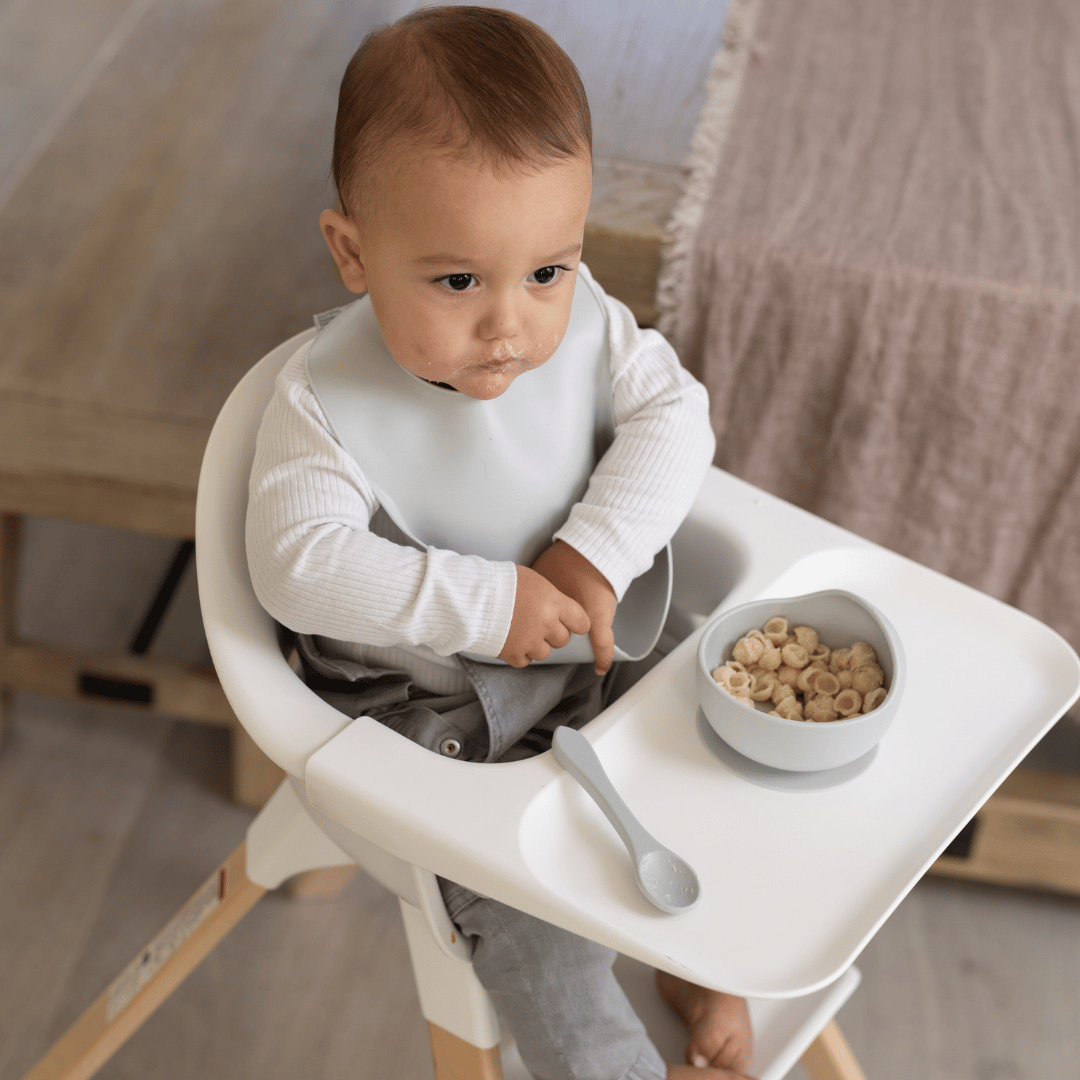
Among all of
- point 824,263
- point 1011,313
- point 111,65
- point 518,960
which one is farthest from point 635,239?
point 111,65

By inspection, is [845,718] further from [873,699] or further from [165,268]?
[165,268]

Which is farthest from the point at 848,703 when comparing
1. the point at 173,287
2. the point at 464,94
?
the point at 173,287

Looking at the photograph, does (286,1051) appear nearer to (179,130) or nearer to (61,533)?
(61,533)

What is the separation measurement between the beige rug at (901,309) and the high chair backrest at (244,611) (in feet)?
1.47

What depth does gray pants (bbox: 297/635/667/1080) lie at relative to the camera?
2.19 feet

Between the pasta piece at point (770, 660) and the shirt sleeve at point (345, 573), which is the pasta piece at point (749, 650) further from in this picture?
the shirt sleeve at point (345, 573)

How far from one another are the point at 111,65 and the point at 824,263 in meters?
1.05

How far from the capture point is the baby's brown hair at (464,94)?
20.6 inches

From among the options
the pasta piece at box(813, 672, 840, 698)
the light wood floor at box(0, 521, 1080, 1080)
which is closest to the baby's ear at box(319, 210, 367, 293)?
the pasta piece at box(813, 672, 840, 698)

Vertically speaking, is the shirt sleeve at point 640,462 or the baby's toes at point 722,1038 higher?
the shirt sleeve at point 640,462

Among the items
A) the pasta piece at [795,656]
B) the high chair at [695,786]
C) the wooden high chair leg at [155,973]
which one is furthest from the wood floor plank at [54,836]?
the pasta piece at [795,656]

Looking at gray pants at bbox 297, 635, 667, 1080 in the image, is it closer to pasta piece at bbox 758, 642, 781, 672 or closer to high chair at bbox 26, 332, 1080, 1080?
high chair at bbox 26, 332, 1080, 1080

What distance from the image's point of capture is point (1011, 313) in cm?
96

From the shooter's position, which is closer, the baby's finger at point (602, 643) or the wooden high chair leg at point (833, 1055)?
the baby's finger at point (602, 643)
